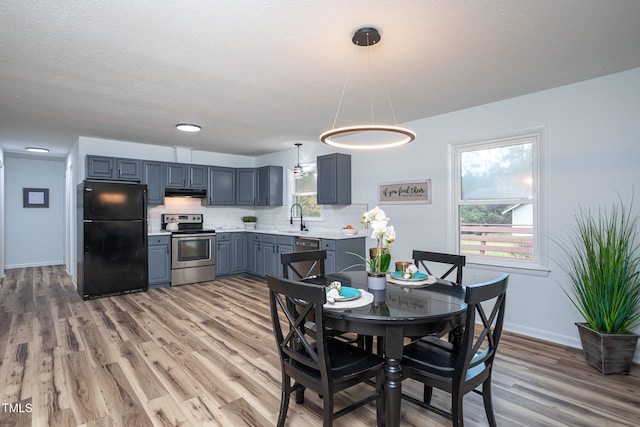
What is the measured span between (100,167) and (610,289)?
6197 mm

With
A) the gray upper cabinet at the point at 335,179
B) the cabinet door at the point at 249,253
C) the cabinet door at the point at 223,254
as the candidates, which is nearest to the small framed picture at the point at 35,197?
the cabinet door at the point at 223,254

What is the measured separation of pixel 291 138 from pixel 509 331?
3.86 meters

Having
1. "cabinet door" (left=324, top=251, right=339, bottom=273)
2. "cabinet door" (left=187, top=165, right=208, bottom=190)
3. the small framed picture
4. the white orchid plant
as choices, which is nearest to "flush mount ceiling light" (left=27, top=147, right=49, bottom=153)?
the small framed picture

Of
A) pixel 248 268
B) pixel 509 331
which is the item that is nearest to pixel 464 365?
pixel 509 331

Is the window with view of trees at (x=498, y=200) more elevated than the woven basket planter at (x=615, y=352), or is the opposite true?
the window with view of trees at (x=498, y=200)

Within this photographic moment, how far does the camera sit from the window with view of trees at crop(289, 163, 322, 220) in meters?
5.76

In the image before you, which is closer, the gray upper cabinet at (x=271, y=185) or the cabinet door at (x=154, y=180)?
the cabinet door at (x=154, y=180)

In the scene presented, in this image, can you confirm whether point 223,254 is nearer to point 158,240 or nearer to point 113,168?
point 158,240

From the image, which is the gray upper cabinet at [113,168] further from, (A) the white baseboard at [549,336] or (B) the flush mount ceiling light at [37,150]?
(A) the white baseboard at [549,336]

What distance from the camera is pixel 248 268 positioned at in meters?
6.27

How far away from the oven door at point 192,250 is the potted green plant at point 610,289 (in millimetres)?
5085

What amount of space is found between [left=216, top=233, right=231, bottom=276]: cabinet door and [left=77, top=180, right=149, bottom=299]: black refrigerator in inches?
47.0

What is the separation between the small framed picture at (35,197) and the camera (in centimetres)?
705

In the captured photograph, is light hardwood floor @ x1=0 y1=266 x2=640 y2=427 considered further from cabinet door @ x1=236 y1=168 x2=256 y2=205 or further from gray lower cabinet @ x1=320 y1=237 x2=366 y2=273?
cabinet door @ x1=236 y1=168 x2=256 y2=205
